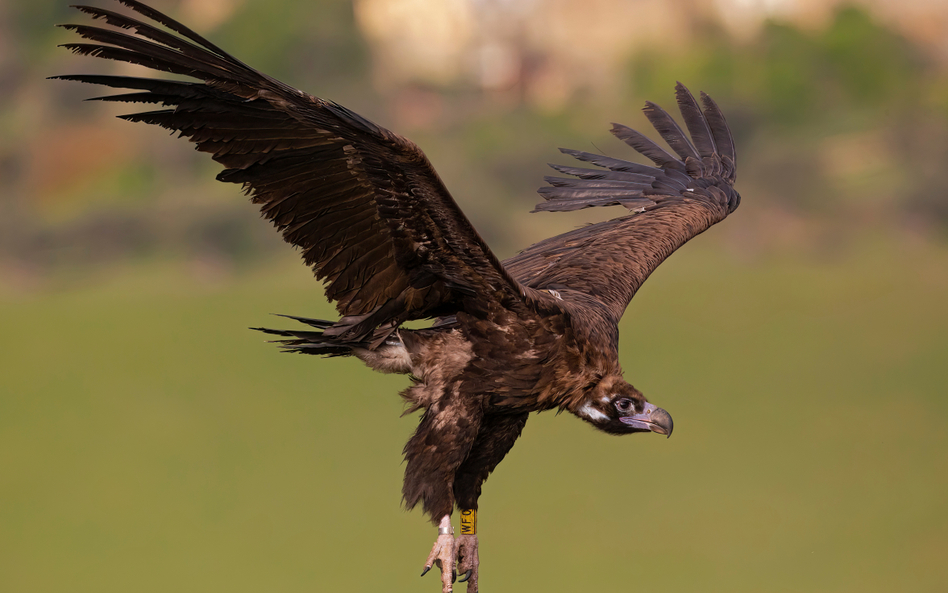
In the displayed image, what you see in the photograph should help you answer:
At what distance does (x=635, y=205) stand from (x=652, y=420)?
82.9 inches

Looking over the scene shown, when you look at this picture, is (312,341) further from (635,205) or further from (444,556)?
(635,205)

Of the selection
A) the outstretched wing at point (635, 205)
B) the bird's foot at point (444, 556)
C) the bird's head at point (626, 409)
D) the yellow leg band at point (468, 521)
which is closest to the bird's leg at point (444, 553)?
the bird's foot at point (444, 556)

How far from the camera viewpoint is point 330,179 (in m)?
3.77

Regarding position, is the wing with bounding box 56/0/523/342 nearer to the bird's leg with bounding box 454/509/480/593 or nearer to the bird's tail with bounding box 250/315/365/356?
the bird's tail with bounding box 250/315/365/356

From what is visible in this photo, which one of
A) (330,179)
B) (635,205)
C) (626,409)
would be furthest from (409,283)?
(635,205)

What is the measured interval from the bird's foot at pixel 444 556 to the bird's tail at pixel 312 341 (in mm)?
911

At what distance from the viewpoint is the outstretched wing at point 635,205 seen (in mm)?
4984

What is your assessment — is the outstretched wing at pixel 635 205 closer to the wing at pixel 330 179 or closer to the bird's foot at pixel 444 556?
the wing at pixel 330 179

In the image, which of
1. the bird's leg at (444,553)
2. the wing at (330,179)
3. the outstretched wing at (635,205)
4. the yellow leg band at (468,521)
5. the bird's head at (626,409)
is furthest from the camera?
the outstretched wing at (635,205)

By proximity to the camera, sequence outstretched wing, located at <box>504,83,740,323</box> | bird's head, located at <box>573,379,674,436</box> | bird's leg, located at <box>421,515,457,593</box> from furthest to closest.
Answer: outstretched wing, located at <box>504,83,740,323</box>, bird's head, located at <box>573,379,674,436</box>, bird's leg, located at <box>421,515,457,593</box>

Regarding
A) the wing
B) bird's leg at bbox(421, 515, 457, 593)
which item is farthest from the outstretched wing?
bird's leg at bbox(421, 515, 457, 593)

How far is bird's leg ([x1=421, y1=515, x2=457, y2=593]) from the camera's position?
3947 millimetres

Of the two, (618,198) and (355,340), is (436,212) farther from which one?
(618,198)

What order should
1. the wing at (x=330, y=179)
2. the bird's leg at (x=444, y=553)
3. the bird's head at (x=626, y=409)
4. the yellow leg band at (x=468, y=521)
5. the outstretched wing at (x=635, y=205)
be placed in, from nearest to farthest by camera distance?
1. the wing at (x=330, y=179)
2. the bird's leg at (x=444, y=553)
3. the bird's head at (x=626, y=409)
4. the yellow leg band at (x=468, y=521)
5. the outstretched wing at (x=635, y=205)
